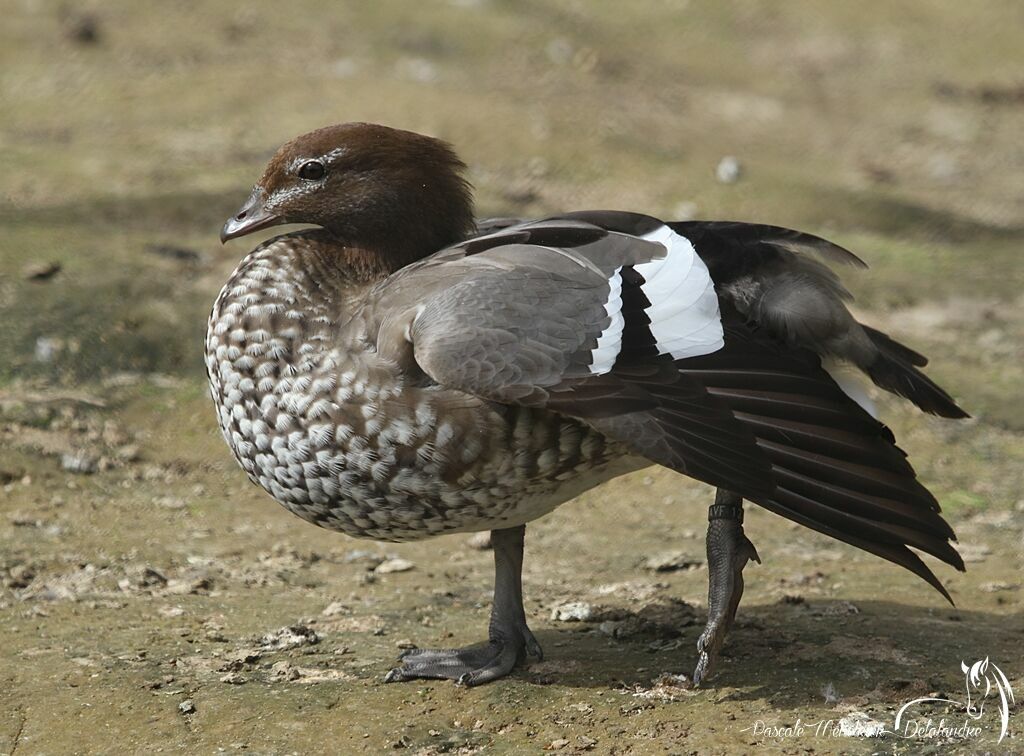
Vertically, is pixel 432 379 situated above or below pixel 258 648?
above

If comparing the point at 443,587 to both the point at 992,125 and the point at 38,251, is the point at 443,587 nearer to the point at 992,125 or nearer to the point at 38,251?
the point at 38,251

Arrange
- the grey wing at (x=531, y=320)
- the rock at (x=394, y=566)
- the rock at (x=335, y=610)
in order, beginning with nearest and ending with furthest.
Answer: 1. the grey wing at (x=531, y=320)
2. the rock at (x=335, y=610)
3. the rock at (x=394, y=566)

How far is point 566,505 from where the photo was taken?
566 cm

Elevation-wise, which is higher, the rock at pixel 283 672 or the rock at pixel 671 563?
the rock at pixel 283 672

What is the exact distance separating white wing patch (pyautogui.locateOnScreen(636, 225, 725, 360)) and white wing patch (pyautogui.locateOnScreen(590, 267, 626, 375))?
72mm

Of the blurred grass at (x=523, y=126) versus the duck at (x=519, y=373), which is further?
the blurred grass at (x=523, y=126)

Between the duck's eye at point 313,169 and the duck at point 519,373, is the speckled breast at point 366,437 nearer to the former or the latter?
the duck at point 519,373

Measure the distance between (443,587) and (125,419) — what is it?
6.31 feet

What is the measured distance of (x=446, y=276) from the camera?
146 inches

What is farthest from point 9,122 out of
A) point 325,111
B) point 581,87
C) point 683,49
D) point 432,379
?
point 432,379

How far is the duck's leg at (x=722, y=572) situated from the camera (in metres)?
3.74

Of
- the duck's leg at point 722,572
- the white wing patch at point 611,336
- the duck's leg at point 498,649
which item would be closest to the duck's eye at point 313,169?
the white wing patch at point 611,336

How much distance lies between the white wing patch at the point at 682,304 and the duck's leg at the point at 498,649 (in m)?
0.86

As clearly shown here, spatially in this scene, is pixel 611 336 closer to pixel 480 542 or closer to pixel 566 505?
pixel 480 542
